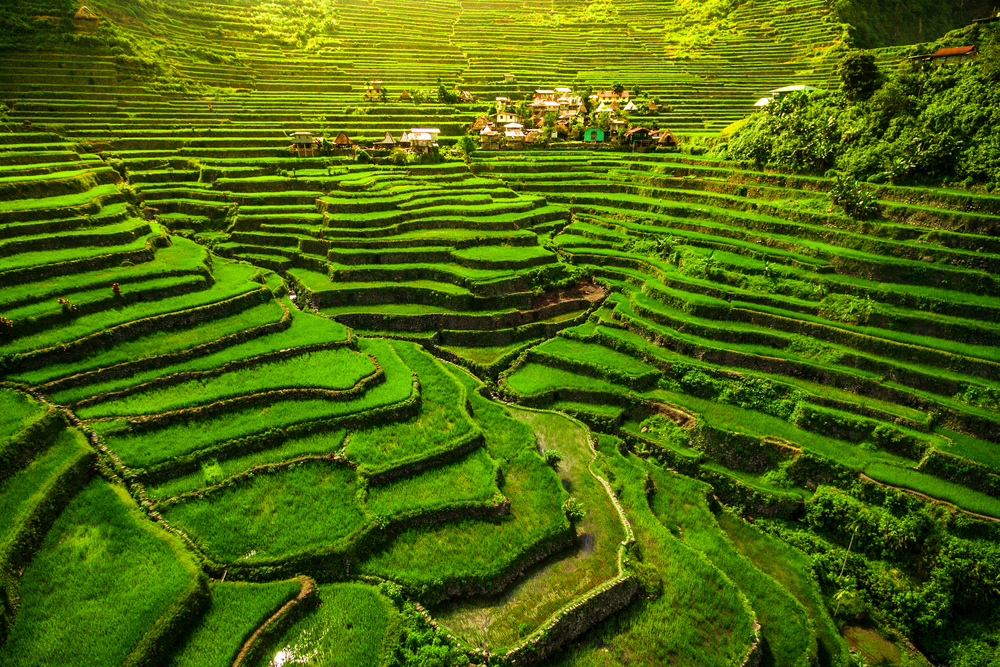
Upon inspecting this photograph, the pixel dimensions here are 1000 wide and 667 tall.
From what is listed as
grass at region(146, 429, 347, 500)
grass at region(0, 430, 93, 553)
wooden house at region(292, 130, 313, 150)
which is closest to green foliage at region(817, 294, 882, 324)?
grass at region(146, 429, 347, 500)

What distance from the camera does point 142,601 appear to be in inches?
442

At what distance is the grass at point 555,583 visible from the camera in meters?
12.7

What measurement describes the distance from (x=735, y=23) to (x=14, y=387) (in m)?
89.5

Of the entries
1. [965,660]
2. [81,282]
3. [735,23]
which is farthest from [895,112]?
[735,23]

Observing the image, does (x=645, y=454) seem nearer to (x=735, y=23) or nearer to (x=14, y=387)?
(x=14, y=387)

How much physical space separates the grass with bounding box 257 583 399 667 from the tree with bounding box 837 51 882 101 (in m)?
35.8

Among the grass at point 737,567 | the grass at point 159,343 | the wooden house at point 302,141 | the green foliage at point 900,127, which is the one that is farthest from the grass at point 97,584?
the wooden house at point 302,141

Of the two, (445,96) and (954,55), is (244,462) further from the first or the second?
(445,96)

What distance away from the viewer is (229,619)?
11.6 m

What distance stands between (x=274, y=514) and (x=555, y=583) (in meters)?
7.93

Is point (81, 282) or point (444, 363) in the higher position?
point (81, 282)

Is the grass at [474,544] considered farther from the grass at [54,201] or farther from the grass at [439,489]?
the grass at [54,201]

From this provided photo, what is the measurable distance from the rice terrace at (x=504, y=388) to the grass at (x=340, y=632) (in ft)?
0.22

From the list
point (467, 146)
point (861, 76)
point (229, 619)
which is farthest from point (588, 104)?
point (229, 619)
